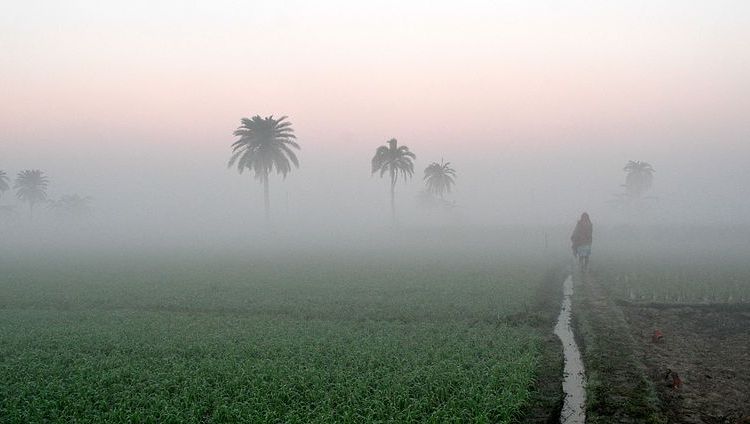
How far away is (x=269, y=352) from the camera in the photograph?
41.3ft

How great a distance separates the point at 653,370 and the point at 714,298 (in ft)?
39.9

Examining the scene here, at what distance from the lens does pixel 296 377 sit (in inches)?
414

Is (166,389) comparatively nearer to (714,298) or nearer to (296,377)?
(296,377)

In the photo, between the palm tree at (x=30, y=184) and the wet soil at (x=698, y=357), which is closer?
the wet soil at (x=698, y=357)

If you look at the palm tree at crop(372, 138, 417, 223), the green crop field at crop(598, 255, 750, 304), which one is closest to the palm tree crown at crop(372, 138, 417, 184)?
the palm tree at crop(372, 138, 417, 223)

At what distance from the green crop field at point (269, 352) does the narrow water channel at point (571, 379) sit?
2.44 ft

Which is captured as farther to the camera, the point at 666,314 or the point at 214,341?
the point at 666,314

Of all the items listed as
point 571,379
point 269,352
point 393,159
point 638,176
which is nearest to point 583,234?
point 571,379

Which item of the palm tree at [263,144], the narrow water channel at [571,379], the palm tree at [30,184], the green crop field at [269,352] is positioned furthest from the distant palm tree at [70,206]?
the narrow water channel at [571,379]

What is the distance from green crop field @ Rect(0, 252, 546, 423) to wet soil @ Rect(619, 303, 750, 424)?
2846mm

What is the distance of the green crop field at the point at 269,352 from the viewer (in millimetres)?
9211

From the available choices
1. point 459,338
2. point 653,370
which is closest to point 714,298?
point 653,370

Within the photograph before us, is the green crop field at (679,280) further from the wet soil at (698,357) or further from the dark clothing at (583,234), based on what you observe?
the dark clothing at (583,234)

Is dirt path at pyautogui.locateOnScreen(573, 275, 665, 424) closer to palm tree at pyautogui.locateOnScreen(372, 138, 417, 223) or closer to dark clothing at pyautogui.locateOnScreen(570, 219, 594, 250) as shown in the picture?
dark clothing at pyautogui.locateOnScreen(570, 219, 594, 250)
